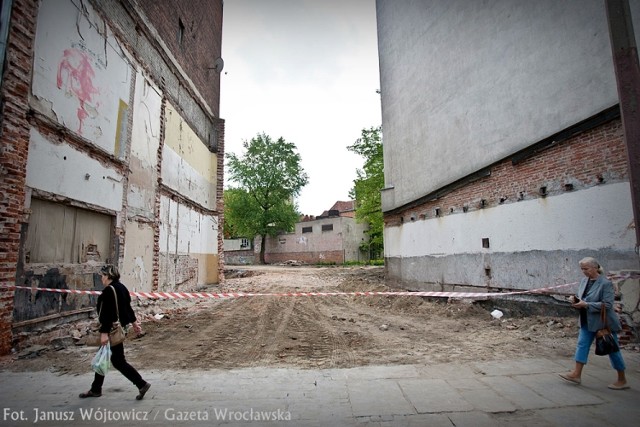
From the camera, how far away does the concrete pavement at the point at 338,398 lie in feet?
10.8

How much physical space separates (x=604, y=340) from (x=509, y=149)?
5.71 meters

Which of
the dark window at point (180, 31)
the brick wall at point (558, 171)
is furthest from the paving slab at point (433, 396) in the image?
the dark window at point (180, 31)

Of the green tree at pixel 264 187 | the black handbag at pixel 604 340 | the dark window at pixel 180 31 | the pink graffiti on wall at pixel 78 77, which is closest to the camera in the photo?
the black handbag at pixel 604 340

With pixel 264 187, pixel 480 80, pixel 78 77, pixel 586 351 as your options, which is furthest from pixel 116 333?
pixel 264 187

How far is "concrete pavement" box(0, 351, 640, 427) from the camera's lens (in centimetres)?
329

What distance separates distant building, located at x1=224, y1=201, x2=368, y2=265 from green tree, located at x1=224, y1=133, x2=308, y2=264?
4192 mm

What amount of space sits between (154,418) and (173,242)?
9225mm

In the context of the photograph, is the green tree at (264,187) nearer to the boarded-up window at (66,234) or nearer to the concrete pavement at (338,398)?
the boarded-up window at (66,234)

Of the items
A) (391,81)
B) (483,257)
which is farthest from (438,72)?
(483,257)

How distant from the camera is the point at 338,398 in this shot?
3.77 meters

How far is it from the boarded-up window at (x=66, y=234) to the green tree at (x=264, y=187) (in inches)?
Result: 1164

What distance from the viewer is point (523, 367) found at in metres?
4.77

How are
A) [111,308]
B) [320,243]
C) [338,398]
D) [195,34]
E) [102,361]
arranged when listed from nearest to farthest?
[102,361] < [338,398] < [111,308] < [195,34] < [320,243]

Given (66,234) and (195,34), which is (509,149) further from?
(195,34)
